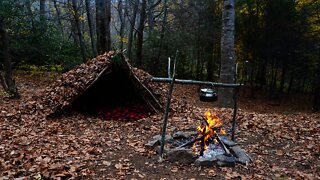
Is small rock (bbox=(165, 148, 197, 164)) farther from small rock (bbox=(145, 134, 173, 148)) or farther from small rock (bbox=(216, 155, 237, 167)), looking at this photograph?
small rock (bbox=(145, 134, 173, 148))

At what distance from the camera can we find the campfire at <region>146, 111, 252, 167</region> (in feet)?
17.8

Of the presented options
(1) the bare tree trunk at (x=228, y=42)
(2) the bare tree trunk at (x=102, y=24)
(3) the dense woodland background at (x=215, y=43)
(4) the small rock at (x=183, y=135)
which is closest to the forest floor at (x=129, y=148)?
(4) the small rock at (x=183, y=135)

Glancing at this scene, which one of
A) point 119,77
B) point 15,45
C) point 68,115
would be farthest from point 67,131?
point 15,45

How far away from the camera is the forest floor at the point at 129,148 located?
16.6 ft

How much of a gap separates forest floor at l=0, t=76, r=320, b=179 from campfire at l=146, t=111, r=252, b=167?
0.15 m

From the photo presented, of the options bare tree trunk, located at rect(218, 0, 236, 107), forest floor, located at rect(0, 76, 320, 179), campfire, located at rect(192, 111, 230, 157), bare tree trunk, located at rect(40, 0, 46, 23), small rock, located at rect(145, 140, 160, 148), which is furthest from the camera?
bare tree trunk, located at rect(40, 0, 46, 23)

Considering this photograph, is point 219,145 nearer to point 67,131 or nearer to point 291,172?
point 291,172

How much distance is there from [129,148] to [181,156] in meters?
1.34

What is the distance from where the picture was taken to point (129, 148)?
6316 millimetres

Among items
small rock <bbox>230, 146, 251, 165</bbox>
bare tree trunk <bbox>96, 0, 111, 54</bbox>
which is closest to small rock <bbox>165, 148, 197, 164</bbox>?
small rock <bbox>230, 146, 251, 165</bbox>

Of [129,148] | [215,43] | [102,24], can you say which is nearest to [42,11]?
[102,24]

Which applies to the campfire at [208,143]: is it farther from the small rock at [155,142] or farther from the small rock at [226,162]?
the small rock at [155,142]

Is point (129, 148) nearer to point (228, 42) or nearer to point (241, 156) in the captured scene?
point (241, 156)

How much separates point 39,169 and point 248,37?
Answer: 59.9 feet
